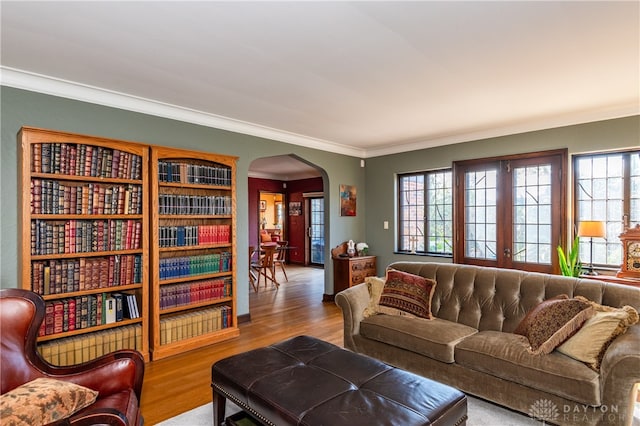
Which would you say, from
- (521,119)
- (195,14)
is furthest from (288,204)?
(195,14)

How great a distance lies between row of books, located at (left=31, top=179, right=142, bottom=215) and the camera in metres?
2.91

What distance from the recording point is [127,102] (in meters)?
3.58

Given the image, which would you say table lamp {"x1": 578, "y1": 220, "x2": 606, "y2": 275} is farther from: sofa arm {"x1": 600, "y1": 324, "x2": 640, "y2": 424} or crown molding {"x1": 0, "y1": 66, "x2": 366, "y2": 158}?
crown molding {"x1": 0, "y1": 66, "x2": 366, "y2": 158}

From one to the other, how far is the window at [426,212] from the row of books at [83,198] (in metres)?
4.17

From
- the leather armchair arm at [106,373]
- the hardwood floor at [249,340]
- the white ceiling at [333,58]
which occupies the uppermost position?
the white ceiling at [333,58]

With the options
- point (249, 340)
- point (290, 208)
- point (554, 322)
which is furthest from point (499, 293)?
point (290, 208)

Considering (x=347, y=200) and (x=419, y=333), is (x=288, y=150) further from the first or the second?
(x=419, y=333)

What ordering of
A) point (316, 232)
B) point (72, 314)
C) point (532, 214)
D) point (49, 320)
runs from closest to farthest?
1. point (49, 320)
2. point (72, 314)
3. point (532, 214)
4. point (316, 232)

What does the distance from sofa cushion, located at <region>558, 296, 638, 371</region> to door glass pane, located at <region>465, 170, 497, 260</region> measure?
293cm

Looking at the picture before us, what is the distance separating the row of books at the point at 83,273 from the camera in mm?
2914

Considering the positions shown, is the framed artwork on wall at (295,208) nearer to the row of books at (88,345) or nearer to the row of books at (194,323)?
the row of books at (194,323)

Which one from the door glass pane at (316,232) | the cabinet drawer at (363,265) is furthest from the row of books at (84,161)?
the door glass pane at (316,232)

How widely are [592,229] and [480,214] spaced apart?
4.88 ft

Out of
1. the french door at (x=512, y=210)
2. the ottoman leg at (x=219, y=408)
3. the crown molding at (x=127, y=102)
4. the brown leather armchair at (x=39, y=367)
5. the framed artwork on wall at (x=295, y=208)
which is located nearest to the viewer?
the brown leather armchair at (x=39, y=367)
